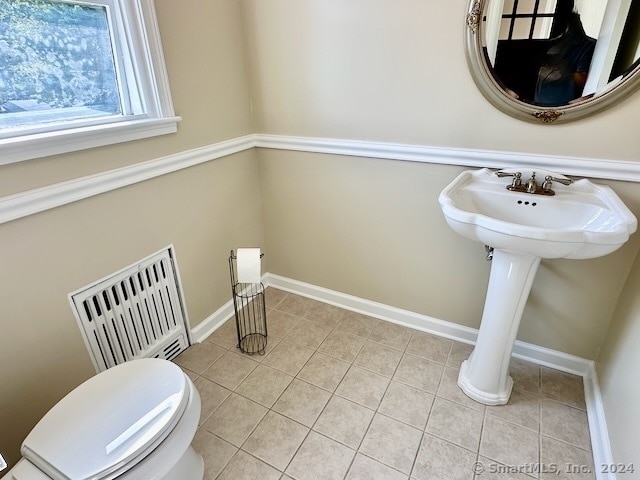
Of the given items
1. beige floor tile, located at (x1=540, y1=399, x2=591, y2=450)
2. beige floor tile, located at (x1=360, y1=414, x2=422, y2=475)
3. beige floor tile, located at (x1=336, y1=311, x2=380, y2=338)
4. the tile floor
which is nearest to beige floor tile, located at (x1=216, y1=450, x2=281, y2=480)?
the tile floor

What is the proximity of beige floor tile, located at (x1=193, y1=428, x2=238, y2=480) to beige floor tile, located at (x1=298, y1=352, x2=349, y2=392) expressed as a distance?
0.45m

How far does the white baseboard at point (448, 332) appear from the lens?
1413 mm

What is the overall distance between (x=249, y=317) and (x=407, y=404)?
1.02 m

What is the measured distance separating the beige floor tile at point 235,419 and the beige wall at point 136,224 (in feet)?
1.68

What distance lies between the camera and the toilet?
94 cm

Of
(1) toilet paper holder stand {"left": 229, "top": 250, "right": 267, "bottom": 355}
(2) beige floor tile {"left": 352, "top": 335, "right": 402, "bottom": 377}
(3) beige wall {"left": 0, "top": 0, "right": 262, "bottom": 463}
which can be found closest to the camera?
(3) beige wall {"left": 0, "top": 0, "right": 262, "bottom": 463}

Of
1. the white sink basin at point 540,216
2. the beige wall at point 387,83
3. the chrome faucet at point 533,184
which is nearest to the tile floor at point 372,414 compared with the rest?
the white sink basin at point 540,216

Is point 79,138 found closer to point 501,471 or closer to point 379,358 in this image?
point 379,358

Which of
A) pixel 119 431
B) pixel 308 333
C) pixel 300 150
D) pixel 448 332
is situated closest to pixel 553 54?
pixel 300 150

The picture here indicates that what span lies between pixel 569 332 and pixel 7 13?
243cm

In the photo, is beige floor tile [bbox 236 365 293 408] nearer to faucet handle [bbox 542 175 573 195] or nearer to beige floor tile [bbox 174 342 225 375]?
beige floor tile [bbox 174 342 225 375]

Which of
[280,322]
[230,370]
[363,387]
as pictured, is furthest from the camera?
[280,322]

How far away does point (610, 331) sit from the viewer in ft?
5.10

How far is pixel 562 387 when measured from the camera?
5.47 ft
